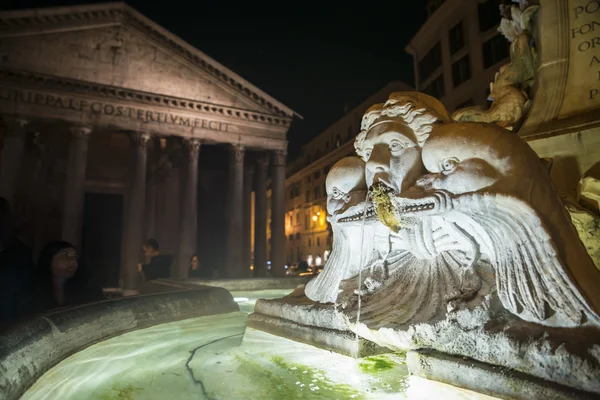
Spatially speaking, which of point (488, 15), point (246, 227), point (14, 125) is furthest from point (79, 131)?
point (488, 15)

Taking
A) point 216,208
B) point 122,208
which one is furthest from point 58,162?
point 216,208

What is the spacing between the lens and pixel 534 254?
1743 millimetres

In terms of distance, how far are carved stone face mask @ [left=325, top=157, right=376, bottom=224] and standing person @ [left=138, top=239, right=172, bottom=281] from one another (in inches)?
262

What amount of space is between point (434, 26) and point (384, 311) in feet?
87.6

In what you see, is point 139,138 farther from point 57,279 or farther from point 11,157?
point 57,279

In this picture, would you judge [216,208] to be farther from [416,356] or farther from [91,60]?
[416,356]

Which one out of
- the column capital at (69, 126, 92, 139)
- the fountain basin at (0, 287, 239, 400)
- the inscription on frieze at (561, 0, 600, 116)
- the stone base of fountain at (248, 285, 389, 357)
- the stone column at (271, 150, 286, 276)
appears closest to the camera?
the fountain basin at (0, 287, 239, 400)

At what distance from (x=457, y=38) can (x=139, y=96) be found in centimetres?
1764

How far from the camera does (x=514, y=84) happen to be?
374 cm

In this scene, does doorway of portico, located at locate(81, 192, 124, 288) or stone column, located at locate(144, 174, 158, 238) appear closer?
doorway of portico, located at locate(81, 192, 124, 288)

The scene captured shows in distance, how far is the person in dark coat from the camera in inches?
139

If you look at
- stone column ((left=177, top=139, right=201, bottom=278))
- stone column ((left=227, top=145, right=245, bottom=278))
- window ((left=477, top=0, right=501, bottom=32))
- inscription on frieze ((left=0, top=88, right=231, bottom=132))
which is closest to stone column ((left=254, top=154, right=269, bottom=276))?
stone column ((left=227, top=145, right=245, bottom=278))

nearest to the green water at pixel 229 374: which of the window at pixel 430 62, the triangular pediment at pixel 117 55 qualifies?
the triangular pediment at pixel 117 55

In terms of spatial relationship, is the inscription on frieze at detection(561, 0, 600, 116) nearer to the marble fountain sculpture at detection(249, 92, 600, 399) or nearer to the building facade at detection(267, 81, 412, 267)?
the marble fountain sculpture at detection(249, 92, 600, 399)
